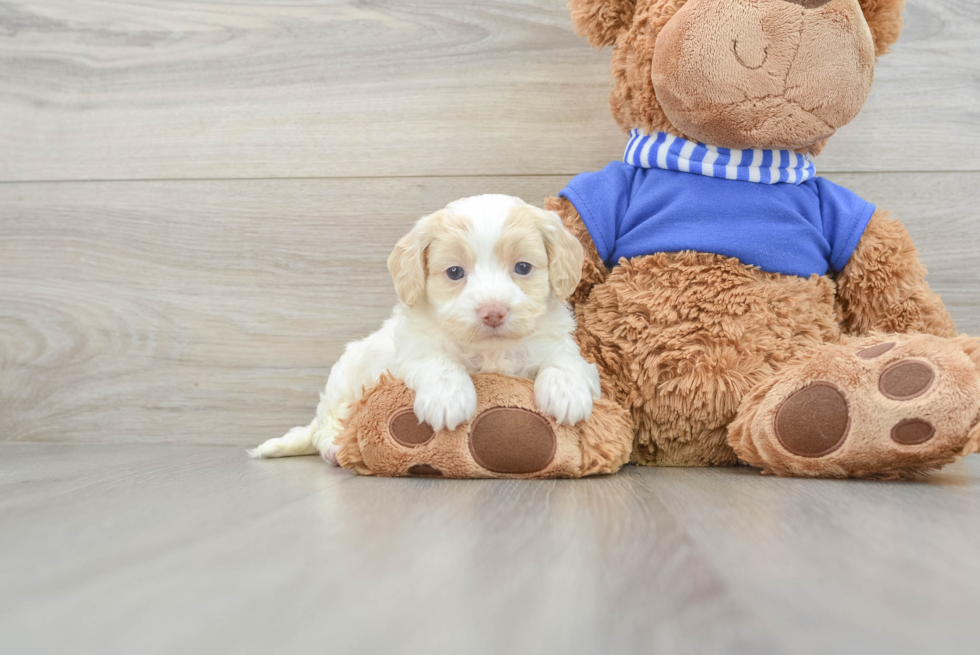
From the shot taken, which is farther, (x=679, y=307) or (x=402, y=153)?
(x=402, y=153)

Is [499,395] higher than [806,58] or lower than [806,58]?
lower

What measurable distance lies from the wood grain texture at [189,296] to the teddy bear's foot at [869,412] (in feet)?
2.09

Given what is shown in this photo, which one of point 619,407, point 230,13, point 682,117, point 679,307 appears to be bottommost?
point 619,407

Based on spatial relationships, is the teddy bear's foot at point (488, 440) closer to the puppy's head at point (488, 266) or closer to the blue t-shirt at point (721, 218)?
the puppy's head at point (488, 266)

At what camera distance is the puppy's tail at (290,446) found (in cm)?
126

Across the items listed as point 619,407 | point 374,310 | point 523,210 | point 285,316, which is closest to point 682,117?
point 523,210

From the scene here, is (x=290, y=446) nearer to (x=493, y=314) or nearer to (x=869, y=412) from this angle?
(x=493, y=314)

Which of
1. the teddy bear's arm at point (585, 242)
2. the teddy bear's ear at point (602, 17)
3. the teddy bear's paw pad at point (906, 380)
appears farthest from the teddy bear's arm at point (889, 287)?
the teddy bear's ear at point (602, 17)

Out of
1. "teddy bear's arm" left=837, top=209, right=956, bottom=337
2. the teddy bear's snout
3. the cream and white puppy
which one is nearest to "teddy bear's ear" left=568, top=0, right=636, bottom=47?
the teddy bear's snout

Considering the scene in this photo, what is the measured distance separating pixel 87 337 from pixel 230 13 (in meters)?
0.71

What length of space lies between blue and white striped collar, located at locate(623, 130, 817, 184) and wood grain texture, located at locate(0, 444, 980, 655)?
459 millimetres

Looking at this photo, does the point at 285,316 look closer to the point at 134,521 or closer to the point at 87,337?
the point at 87,337

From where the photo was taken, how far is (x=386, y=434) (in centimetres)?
93

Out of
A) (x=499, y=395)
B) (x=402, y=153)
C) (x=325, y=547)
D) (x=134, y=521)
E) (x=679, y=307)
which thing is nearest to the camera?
(x=325, y=547)
